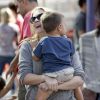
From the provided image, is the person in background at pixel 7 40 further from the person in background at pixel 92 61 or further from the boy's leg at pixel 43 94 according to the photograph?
the boy's leg at pixel 43 94

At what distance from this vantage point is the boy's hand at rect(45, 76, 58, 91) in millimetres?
4406

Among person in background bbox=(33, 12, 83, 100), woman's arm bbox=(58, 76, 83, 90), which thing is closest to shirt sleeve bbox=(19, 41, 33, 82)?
person in background bbox=(33, 12, 83, 100)

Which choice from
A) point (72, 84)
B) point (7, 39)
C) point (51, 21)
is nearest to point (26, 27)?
point (51, 21)

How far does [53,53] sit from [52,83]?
0.24m

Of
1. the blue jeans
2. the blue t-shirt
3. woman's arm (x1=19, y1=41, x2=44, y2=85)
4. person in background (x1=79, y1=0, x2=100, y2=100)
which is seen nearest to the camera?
the blue t-shirt

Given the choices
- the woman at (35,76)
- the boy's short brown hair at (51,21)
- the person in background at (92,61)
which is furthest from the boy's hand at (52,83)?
the person in background at (92,61)

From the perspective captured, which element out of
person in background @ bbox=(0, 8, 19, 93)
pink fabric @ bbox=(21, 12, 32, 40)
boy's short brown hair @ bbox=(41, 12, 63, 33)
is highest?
person in background @ bbox=(0, 8, 19, 93)

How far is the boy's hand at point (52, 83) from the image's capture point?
4.41m

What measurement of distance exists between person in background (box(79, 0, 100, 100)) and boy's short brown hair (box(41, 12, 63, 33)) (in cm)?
125

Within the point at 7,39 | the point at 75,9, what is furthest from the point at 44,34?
the point at 75,9

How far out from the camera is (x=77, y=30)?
9.09 m

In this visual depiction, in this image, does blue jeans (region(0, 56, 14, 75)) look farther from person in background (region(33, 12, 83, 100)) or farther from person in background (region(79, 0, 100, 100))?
person in background (region(33, 12, 83, 100))

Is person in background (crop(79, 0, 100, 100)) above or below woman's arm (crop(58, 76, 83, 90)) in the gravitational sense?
above

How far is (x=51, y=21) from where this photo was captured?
4445 mm
